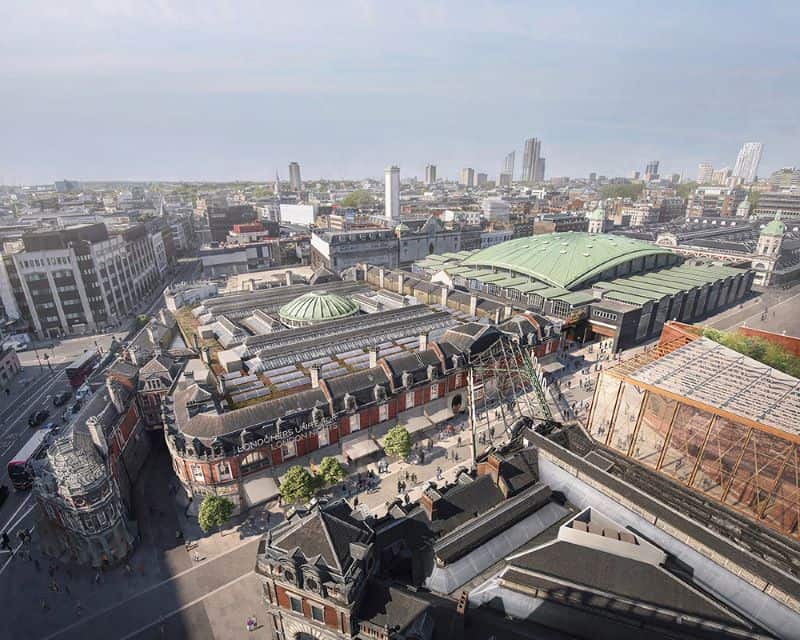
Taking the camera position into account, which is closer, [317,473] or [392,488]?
[317,473]

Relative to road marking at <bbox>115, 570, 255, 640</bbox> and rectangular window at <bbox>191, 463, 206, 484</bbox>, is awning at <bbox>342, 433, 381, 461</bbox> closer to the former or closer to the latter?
road marking at <bbox>115, 570, 255, 640</bbox>

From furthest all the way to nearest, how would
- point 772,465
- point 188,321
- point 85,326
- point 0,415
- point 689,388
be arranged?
1. point 85,326
2. point 188,321
3. point 0,415
4. point 772,465
5. point 689,388

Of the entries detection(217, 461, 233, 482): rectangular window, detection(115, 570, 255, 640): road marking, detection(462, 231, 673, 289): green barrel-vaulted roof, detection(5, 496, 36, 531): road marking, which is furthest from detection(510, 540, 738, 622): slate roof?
detection(462, 231, 673, 289): green barrel-vaulted roof

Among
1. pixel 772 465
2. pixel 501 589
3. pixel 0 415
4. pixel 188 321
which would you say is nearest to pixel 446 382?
pixel 501 589

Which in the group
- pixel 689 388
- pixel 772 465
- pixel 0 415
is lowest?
pixel 0 415

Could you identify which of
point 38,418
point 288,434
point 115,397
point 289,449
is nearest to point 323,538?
point 288,434

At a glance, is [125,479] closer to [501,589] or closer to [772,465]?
[501,589]
